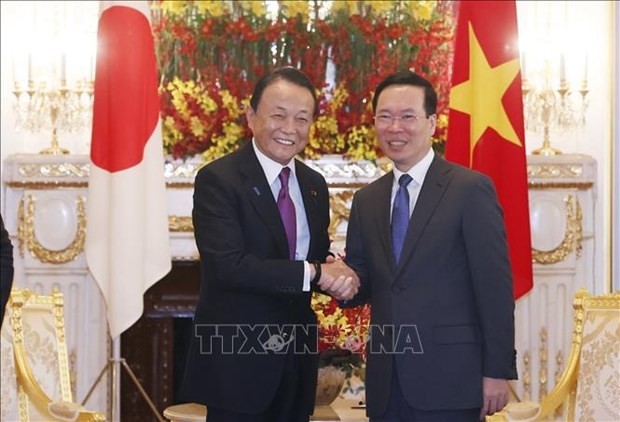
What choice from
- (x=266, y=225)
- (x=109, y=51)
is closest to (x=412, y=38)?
(x=109, y=51)

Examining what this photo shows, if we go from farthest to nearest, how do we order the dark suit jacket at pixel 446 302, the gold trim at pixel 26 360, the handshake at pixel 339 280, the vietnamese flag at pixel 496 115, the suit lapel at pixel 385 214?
the vietnamese flag at pixel 496 115, the gold trim at pixel 26 360, the handshake at pixel 339 280, the suit lapel at pixel 385 214, the dark suit jacket at pixel 446 302

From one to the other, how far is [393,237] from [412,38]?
3.27 metres

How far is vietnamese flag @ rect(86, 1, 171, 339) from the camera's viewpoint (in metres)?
6.38

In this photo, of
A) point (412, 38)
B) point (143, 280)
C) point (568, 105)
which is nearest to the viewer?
point (143, 280)

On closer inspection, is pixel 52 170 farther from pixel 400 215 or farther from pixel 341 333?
pixel 400 215

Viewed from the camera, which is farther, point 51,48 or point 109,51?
point 51,48

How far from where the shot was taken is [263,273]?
405 centimetres

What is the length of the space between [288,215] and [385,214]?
37 centimetres

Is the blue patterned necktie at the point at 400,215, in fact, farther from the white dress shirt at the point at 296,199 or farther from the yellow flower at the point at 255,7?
the yellow flower at the point at 255,7

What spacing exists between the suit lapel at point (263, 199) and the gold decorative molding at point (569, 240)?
132 inches

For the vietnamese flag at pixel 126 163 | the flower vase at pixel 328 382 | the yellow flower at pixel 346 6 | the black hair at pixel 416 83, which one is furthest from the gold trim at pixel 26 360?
the yellow flower at pixel 346 6

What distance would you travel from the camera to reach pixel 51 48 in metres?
7.48

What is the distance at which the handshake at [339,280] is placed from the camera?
4.15m

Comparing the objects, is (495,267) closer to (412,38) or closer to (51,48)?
(412,38)
